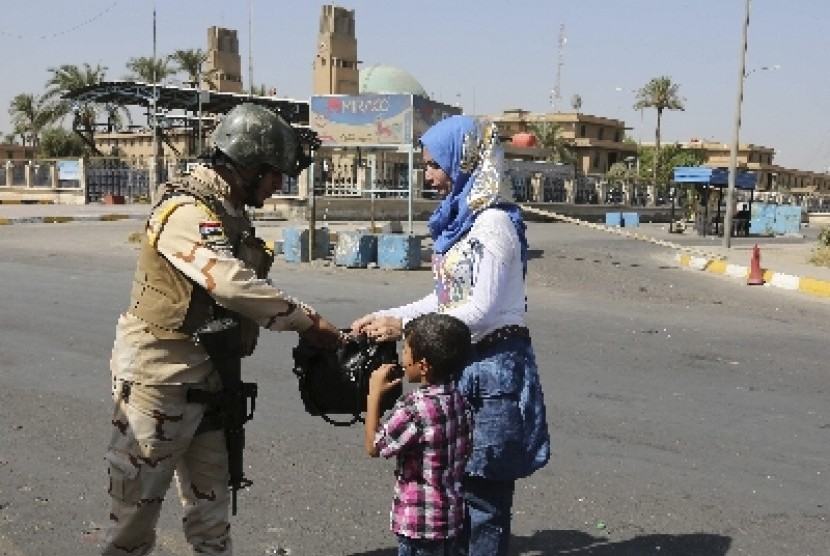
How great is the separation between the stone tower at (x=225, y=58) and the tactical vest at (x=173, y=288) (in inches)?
3506

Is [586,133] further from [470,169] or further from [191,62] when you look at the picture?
[470,169]

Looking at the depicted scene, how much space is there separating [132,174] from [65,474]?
133 ft

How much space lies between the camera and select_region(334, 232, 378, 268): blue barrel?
16266 mm

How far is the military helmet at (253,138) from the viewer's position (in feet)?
9.06

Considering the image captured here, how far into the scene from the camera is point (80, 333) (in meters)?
8.59

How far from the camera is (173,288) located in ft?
8.85

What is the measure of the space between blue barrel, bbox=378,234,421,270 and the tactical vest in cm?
1326

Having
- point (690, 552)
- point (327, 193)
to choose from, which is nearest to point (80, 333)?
point (690, 552)

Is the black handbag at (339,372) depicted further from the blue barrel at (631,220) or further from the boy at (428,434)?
the blue barrel at (631,220)

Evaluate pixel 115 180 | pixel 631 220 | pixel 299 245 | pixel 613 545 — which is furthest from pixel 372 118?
pixel 115 180

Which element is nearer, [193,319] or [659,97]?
[193,319]

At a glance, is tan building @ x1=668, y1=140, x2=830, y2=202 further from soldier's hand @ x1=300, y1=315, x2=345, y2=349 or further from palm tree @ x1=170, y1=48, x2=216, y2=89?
soldier's hand @ x1=300, y1=315, x2=345, y2=349

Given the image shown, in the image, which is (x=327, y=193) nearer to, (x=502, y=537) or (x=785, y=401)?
(x=785, y=401)

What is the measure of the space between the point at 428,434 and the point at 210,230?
0.96 meters
